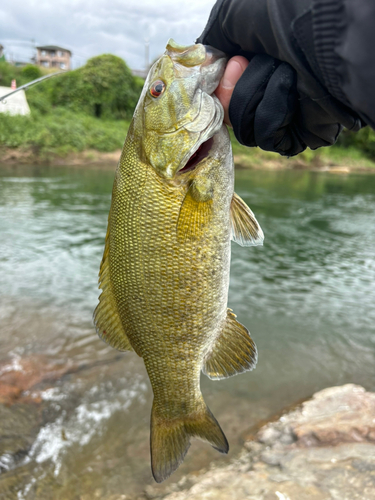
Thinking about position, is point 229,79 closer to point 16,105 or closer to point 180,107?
point 180,107

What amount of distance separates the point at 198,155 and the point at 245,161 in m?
34.2

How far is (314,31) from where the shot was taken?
128 centimetres

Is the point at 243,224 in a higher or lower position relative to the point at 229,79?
lower

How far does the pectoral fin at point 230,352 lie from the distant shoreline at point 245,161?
2660cm

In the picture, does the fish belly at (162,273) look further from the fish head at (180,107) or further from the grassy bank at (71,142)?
the grassy bank at (71,142)

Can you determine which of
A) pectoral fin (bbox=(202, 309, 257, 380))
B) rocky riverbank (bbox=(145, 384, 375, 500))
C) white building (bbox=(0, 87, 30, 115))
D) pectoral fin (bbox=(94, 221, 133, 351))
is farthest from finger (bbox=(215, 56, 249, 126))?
white building (bbox=(0, 87, 30, 115))

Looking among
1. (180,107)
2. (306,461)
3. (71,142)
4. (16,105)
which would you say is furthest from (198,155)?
(16,105)

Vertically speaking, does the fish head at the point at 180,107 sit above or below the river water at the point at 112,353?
above

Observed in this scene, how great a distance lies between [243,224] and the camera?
84.5 inches

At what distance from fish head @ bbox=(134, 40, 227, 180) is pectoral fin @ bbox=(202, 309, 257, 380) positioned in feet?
3.13

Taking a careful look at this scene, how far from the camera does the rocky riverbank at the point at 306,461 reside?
8.98ft

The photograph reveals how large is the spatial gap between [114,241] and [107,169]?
87.9 ft

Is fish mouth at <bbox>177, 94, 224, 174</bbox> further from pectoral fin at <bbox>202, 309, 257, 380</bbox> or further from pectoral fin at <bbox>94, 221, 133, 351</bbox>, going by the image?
pectoral fin at <bbox>202, 309, 257, 380</bbox>

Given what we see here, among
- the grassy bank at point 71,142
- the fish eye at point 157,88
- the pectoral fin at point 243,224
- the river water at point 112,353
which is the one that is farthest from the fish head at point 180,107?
the grassy bank at point 71,142
